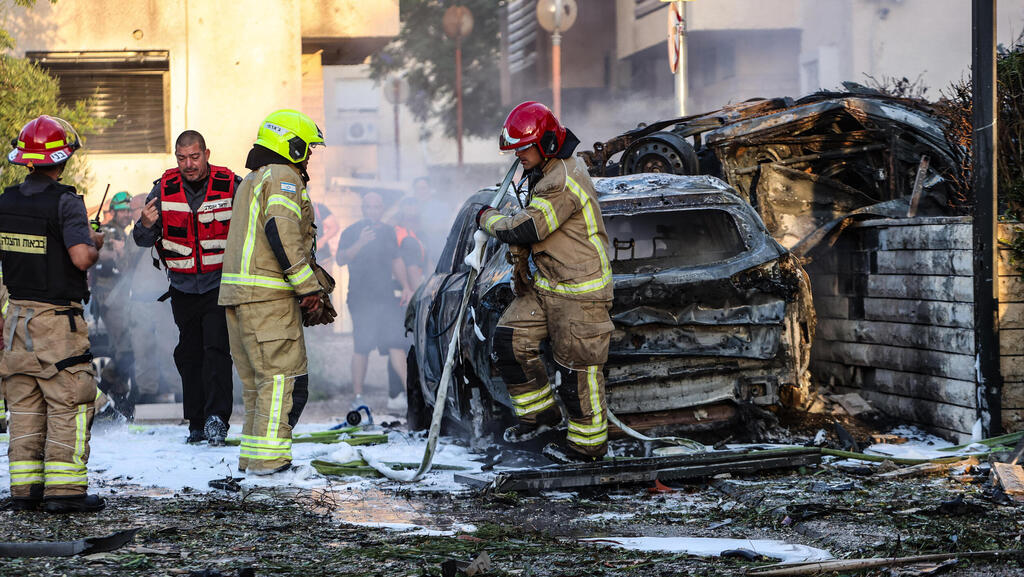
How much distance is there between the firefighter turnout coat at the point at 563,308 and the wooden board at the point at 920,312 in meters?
2.20

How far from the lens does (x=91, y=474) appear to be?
6.46 metres

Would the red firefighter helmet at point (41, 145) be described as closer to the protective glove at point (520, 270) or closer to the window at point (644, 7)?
the protective glove at point (520, 270)

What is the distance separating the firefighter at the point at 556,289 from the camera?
20.1 feet

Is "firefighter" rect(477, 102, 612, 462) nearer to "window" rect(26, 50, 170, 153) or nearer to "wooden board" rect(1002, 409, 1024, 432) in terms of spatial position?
"wooden board" rect(1002, 409, 1024, 432)

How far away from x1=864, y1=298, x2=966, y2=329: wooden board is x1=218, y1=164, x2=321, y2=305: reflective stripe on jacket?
3.62 meters

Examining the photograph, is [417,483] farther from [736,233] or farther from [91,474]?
[736,233]

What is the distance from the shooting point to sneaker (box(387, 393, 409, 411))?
36.3 feet

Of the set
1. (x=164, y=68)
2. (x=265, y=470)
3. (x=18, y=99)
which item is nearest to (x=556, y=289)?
(x=265, y=470)

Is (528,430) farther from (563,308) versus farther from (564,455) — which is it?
(563,308)

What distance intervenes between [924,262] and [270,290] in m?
3.85

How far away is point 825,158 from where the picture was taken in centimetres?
873

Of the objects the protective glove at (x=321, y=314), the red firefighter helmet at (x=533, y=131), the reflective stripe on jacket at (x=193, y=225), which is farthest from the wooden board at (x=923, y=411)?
the reflective stripe on jacket at (x=193, y=225)

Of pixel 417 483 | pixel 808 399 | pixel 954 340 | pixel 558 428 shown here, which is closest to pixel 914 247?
pixel 954 340

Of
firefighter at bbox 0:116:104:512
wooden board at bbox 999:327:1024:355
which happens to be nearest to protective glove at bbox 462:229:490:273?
firefighter at bbox 0:116:104:512
